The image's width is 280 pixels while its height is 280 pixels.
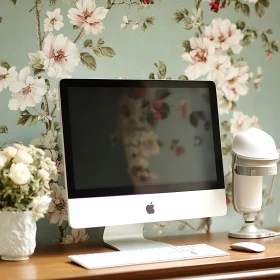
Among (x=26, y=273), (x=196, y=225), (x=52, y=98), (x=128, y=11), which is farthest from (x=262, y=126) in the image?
(x=26, y=273)

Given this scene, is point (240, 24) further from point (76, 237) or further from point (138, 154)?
point (76, 237)

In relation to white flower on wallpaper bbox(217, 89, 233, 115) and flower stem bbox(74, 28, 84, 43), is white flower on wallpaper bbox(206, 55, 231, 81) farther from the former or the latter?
flower stem bbox(74, 28, 84, 43)

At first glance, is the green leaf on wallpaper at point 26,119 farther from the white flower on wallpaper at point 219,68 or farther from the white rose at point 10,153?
the white flower on wallpaper at point 219,68

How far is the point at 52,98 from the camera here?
2.07 m

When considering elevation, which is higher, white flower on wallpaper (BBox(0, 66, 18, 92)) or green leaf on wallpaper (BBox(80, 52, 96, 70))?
green leaf on wallpaper (BBox(80, 52, 96, 70))

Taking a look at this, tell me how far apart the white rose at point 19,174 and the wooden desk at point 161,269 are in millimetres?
219

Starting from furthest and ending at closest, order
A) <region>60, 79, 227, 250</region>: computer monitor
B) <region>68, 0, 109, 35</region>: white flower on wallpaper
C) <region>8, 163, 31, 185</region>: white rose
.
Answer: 1. <region>68, 0, 109, 35</region>: white flower on wallpaper
2. <region>60, 79, 227, 250</region>: computer monitor
3. <region>8, 163, 31, 185</region>: white rose

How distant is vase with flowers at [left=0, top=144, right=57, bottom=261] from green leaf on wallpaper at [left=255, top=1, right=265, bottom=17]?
107cm

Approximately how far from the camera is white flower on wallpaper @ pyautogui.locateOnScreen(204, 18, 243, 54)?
2318 millimetres

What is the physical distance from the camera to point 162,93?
2.02m

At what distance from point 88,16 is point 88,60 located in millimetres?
141

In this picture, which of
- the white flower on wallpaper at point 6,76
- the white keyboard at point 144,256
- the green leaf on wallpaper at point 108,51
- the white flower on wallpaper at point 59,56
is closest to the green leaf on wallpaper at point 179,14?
the green leaf on wallpaper at point 108,51

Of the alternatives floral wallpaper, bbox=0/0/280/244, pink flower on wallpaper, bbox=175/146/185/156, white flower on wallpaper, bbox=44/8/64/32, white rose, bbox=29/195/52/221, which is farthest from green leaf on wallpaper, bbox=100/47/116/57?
white rose, bbox=29/195/52/221

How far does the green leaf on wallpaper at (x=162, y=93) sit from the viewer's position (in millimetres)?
2010
